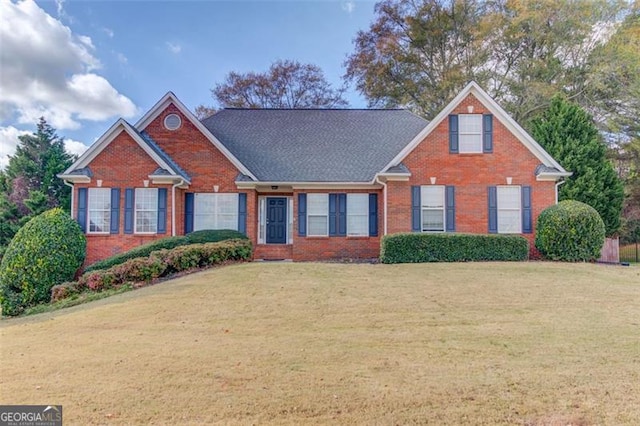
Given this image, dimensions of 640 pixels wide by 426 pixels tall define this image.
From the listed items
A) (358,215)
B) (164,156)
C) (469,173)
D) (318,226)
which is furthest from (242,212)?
(469,173)

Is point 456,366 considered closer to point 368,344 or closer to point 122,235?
point 368,344

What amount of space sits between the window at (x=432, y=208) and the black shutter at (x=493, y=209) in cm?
185

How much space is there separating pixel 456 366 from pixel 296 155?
1418cm

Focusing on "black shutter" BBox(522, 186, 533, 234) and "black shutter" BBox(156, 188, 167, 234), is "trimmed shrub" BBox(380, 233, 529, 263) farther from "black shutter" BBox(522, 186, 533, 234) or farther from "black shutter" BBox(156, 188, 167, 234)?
"black shutter" BBox(156, 188, 167, 234)

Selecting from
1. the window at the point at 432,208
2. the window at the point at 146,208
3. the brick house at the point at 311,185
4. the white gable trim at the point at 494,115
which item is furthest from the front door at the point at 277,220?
the window at the point at 432,208

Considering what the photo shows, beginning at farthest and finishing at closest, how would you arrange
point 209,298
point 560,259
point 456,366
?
point 560,259 → point 209,298 → point 456,366

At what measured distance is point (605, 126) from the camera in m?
26.4

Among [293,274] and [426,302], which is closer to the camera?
[426,302]

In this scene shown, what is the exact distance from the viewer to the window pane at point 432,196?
52.3 ft

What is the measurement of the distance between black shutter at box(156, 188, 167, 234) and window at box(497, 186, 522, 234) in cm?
1325

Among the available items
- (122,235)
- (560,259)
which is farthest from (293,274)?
(560,259)

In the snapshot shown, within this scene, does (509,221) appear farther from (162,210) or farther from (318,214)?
(162,210)

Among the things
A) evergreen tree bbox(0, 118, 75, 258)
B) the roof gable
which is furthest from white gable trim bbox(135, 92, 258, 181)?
evergreen tree bbox(0, 118, 75, 258)

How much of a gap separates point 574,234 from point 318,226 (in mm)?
9618
